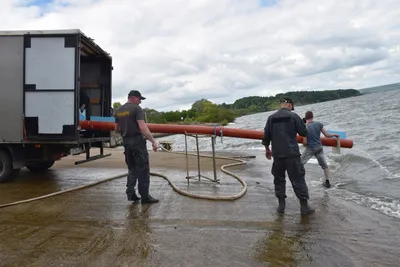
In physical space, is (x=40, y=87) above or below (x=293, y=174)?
above

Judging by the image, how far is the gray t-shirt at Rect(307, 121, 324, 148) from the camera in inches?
320

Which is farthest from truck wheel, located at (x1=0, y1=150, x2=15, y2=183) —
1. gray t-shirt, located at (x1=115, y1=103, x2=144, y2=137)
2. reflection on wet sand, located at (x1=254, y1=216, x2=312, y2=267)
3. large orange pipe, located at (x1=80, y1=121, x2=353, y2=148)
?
reflection on wet sand, located at (x1=254, y1=216, x2=312, y2=267)

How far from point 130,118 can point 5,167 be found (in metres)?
3.63

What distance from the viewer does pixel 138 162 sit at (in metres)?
5.96

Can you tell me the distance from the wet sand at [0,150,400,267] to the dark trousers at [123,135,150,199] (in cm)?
31

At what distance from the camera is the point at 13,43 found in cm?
712

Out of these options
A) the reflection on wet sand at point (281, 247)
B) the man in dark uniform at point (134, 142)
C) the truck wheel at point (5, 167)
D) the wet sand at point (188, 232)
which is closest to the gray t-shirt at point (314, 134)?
the wet sand at point (188, 232)

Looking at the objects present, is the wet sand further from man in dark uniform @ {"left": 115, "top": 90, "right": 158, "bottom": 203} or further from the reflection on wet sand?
man in dark uniform @ {"left": 115, "top": 90, "right": 158, "bottom": 203}

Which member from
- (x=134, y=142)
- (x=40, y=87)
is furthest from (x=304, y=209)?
(x=40, y=87)

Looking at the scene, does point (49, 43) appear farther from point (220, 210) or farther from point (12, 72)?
point (220, 210)

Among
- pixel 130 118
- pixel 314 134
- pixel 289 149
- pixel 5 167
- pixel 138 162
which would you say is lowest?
pixel 5 167

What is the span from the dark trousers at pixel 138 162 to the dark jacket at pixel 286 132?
6.94 ft

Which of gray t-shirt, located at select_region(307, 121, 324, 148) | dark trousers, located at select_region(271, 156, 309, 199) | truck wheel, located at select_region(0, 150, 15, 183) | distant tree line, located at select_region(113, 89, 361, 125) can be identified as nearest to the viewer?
dark trousers, located at select_region(271, 156, 309, 199)

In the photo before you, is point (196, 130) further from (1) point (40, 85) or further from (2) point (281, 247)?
(2) point (281, 247)
